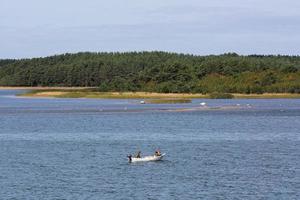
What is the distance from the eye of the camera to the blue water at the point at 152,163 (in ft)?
161

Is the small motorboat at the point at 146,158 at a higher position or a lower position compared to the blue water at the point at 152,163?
higher

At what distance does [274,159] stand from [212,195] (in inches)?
687

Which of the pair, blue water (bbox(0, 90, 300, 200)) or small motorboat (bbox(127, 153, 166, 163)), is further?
small motorboat (bbox(127, 153, 166, 163))

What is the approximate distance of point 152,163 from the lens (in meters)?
63.2

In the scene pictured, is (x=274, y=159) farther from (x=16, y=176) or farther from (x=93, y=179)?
(x=16, y=176)

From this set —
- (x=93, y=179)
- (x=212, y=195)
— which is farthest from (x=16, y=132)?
(x=212, y=195)

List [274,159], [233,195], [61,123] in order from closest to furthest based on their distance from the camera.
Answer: [233,195]
[274,159]
[61,123]

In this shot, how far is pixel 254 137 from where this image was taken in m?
84.9

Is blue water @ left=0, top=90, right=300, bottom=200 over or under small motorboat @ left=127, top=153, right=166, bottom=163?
under

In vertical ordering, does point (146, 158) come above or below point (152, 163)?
above

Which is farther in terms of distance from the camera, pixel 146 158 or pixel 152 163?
pixel 146 158

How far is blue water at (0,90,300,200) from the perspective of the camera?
161 ft

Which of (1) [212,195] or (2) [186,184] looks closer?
(1) [212,195]

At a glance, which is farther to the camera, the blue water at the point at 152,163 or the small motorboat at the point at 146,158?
the small motorboat at the point at 146,158
